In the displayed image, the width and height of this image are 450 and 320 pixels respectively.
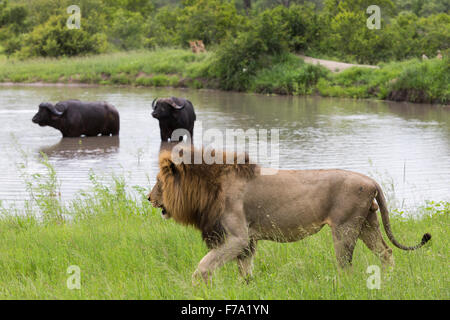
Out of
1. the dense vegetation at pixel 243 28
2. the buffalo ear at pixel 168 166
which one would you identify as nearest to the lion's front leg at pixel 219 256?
the buffalo ear at pixel 168 166

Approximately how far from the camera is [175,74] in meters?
42.3

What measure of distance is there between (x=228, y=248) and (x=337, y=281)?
90cm

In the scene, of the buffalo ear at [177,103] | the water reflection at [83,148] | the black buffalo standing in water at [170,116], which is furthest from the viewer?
the buffalo ear at [177,103]

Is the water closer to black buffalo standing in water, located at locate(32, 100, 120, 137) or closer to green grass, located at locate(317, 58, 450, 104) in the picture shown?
black buffalo standing in water, located at locate(32, 100, 120, 137)

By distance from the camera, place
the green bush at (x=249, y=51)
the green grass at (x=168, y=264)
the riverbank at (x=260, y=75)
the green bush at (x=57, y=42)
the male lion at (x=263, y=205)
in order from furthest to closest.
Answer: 1. the green bush at (x=57, y=42)
2. the green bush at (x=249, y=51)
3. the riverbank at (x=260, y=75)
4. the male lion at (x=263, y=205)
5. the green grass at (x=168, y=264)

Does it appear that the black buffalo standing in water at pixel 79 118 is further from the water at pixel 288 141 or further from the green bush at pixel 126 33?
the green bush at pixel 126 33

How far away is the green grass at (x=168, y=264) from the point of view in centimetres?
511

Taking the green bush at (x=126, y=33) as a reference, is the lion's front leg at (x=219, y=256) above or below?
below

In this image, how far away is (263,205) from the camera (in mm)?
5703

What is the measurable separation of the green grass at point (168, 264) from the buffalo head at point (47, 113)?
11.6 m

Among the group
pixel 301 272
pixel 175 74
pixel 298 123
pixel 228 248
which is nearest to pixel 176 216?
pixel 228 248

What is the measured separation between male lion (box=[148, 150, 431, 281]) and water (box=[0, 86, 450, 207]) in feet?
13.0

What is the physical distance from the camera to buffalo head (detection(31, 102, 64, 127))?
20.0 meters

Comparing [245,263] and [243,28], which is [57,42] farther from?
[245,263]
